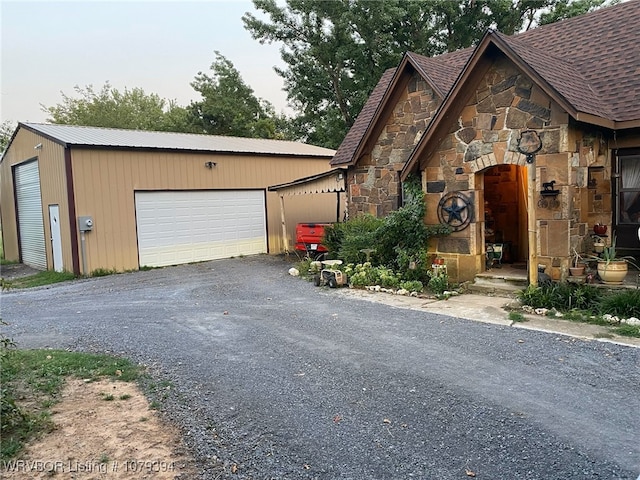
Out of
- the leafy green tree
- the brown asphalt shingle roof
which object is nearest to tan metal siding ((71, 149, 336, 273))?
the brown asphalt shingle roof

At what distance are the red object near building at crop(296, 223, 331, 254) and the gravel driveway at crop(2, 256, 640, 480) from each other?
5.46 meters

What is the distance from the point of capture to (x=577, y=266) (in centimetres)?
790

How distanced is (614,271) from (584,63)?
4.93 metres

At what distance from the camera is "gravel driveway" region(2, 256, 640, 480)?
3.33 m

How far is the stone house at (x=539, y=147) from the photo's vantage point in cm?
791

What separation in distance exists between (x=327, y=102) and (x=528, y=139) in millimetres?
19870

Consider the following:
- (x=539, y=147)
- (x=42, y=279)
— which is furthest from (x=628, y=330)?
(x=42, y=279)

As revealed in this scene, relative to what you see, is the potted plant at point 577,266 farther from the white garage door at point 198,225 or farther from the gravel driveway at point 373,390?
the white garage door at point 198,225

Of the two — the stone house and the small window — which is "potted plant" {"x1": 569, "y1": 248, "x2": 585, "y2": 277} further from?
the small window

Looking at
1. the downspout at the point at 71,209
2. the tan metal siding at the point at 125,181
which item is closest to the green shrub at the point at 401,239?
the tan metal siding at the point at 125,181

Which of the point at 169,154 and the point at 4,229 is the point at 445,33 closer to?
the point at 169,154

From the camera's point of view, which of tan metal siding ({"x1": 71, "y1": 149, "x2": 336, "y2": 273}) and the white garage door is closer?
tan metal siding ({"x1": 71, "y1": 149, "x2": 336, "y2": 273})

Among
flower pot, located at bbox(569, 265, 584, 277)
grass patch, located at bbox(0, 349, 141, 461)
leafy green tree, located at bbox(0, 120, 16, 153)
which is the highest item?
leafy green tree, located at bbox(0, 120, 16, 153)

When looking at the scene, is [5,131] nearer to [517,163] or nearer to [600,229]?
[517,163]
